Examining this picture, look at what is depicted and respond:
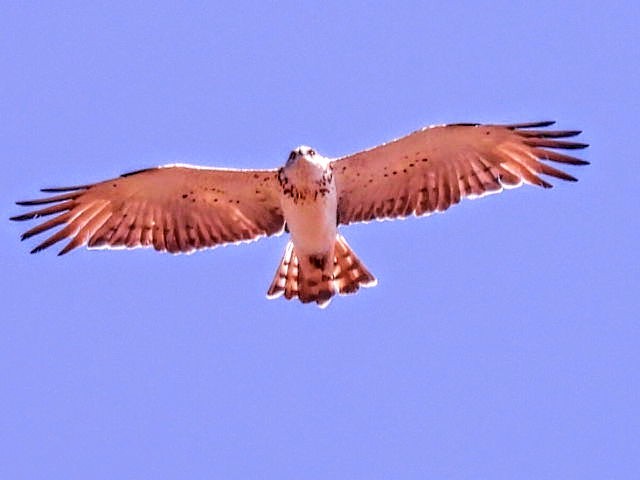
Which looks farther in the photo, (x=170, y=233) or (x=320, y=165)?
(x=170, y=233)

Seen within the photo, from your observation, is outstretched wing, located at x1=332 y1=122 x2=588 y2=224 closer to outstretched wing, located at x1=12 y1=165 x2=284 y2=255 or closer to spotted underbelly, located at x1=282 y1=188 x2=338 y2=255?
spotted underbelly, located at x1=282 y1=188 x2=338 y2=255

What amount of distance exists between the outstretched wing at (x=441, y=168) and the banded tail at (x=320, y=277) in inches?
23.1

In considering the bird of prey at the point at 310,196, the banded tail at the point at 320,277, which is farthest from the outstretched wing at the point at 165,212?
the banded tail at the point at 320,277

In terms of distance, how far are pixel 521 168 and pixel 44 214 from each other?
17.8 feet

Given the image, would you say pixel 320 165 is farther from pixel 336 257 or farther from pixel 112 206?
pixel 112 206

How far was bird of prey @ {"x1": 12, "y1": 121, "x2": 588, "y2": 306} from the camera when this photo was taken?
19.3 metres

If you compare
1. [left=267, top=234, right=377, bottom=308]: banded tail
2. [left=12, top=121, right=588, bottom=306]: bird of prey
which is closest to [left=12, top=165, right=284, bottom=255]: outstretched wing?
[left=12, top=121, right=588, bottom=306]: bird of prey

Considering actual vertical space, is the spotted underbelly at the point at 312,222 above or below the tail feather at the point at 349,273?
above

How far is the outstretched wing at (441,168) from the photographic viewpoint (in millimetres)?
19344

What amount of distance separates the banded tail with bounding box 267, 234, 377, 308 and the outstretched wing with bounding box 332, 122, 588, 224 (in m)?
0.59

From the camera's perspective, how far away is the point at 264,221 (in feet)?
66.0

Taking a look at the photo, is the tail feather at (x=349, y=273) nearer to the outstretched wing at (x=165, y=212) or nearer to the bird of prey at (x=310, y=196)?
the bird of prey at (x=310, y=196)

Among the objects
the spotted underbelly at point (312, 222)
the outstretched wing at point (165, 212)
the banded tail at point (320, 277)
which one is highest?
the outstretched wing at point (165, 212)

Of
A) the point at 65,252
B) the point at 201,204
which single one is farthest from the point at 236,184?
the point at 65,252
